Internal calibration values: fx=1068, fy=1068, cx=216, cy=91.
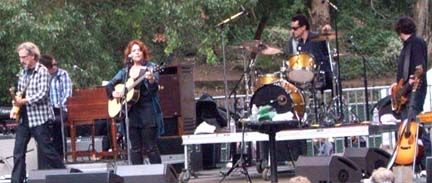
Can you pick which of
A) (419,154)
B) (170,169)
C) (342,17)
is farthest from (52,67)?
(342,17)

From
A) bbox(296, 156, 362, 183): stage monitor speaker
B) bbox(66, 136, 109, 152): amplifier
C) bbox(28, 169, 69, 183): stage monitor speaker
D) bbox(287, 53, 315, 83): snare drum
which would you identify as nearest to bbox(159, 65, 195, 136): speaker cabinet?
bbox(66, 136, 109, 152): amplifier

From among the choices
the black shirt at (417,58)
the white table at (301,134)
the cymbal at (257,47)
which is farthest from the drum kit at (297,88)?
the black shirt at (417,58)

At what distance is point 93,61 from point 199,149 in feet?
13.7

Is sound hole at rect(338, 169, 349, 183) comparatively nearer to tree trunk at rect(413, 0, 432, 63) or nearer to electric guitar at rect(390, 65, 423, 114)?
electric guitar at rect(390, 65, 423, 114)

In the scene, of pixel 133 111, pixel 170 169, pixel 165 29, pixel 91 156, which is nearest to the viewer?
pixel 170 169

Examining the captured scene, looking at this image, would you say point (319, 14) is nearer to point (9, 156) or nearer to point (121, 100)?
point (9, 156)

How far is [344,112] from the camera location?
14383 mm

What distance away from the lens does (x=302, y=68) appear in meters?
13.6

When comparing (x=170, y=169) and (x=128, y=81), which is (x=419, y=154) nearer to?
(x=170, y=169)

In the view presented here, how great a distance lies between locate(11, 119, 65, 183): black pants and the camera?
1170cm

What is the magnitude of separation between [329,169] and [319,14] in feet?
38.3

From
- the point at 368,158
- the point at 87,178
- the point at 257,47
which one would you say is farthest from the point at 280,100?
the point at 87,178

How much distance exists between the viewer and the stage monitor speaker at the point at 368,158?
35.8 ft

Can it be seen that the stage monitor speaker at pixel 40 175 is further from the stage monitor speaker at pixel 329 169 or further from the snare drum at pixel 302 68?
the snare drum at pixel 302 68
